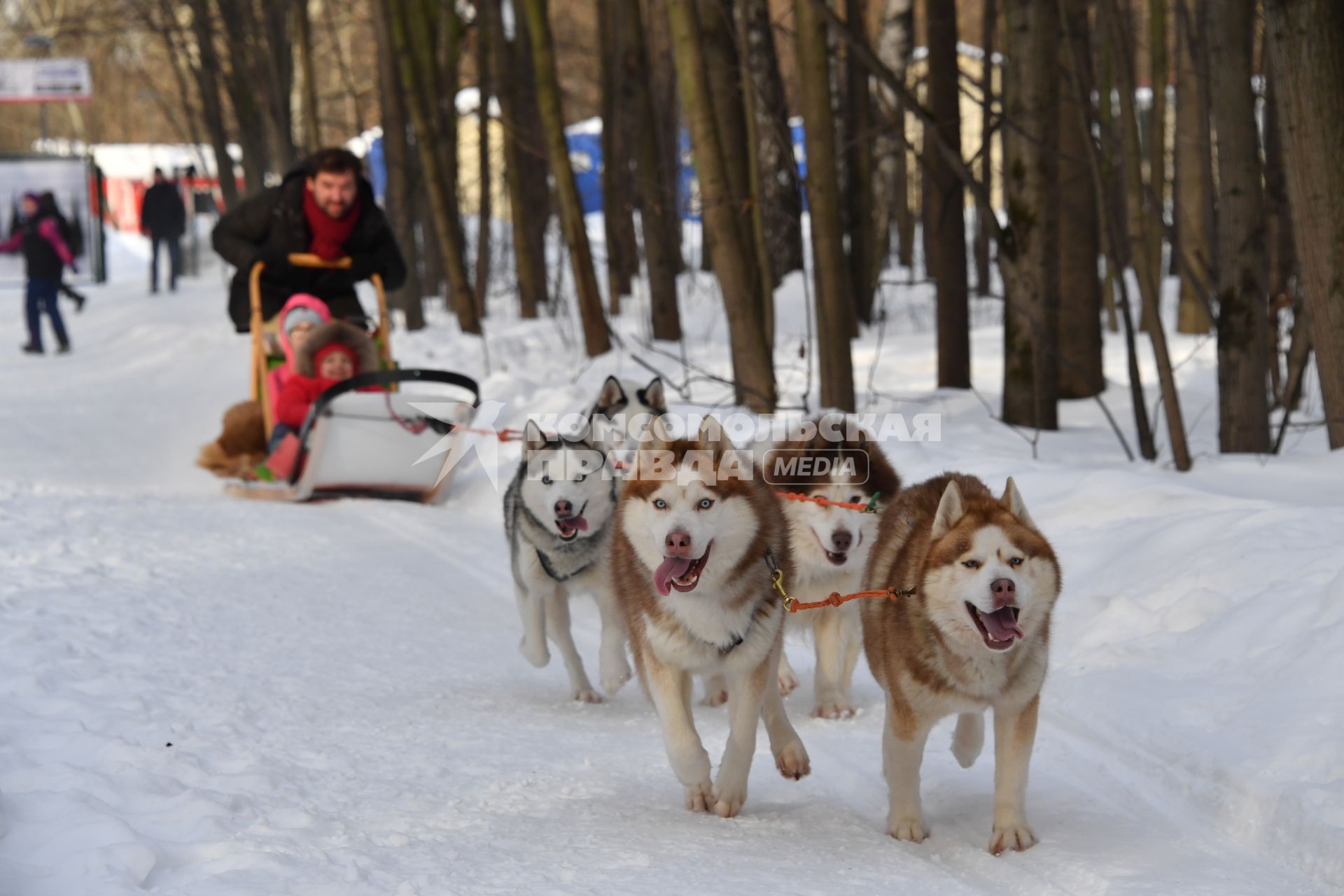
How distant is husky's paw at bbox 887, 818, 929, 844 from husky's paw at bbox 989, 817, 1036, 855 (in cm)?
19

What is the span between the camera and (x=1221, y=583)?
→ 16.4ft

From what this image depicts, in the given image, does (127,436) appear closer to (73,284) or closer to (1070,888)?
(1070,888)

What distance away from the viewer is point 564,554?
203 inches

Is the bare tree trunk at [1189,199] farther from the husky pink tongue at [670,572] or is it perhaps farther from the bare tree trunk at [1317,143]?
the husky pink tongue at [670,572]

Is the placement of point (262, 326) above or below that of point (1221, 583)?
above

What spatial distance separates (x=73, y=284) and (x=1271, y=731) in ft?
90.1

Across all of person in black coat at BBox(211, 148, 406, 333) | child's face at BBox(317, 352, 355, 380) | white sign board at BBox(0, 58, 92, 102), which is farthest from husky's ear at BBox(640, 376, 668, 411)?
white sign board at BBox(0, 58, 92, 102)

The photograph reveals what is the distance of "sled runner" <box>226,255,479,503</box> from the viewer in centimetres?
862

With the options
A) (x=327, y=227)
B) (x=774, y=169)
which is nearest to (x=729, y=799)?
(x=327, y=227)

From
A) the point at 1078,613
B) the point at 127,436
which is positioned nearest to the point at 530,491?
the point at 1078,613

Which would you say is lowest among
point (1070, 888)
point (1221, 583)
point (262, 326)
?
point (1070, 888)

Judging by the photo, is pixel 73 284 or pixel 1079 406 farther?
pixel 73 284

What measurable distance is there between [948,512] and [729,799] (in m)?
1.02

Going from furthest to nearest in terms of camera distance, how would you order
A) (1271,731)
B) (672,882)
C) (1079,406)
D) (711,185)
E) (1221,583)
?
1. (1079,406)
2. (711,185)
3. (1221,583)
4. (1271,731)
5. (672,882)
